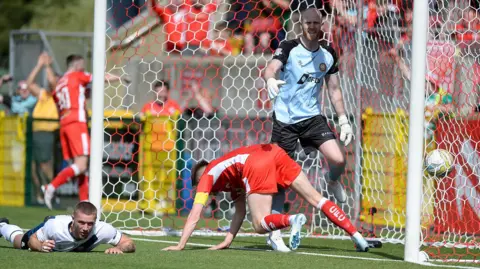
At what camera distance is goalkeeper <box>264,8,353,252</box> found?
9.09 m

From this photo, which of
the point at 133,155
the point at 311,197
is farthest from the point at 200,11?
the point at 311,197

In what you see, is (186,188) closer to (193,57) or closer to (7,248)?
(193,57)

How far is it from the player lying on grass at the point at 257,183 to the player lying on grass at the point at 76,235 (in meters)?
0.58

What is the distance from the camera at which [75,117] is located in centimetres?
1312

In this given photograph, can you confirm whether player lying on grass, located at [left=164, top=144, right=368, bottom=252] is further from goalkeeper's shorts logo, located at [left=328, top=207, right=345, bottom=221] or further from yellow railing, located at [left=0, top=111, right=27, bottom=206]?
yellow railing, located at [left=0, top=111, right=27, bottom=206]

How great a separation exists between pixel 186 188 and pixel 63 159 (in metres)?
2.63

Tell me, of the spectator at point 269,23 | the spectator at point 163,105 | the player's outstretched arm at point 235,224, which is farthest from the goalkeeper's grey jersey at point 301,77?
→ the spectator at point 163,105

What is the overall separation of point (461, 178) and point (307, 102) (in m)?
2.01

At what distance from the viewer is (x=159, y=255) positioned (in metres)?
7.71

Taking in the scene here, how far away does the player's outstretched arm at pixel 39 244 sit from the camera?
7.61 meters

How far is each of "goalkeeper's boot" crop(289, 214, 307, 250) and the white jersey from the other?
1.34 metres

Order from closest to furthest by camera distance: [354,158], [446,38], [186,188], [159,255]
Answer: [159,255]
[446,38]
[354,158]
[186,188]

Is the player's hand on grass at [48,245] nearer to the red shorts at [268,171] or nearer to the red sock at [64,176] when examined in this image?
the red shorts at [268,171]

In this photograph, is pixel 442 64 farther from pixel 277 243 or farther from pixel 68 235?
pixel 68 235
